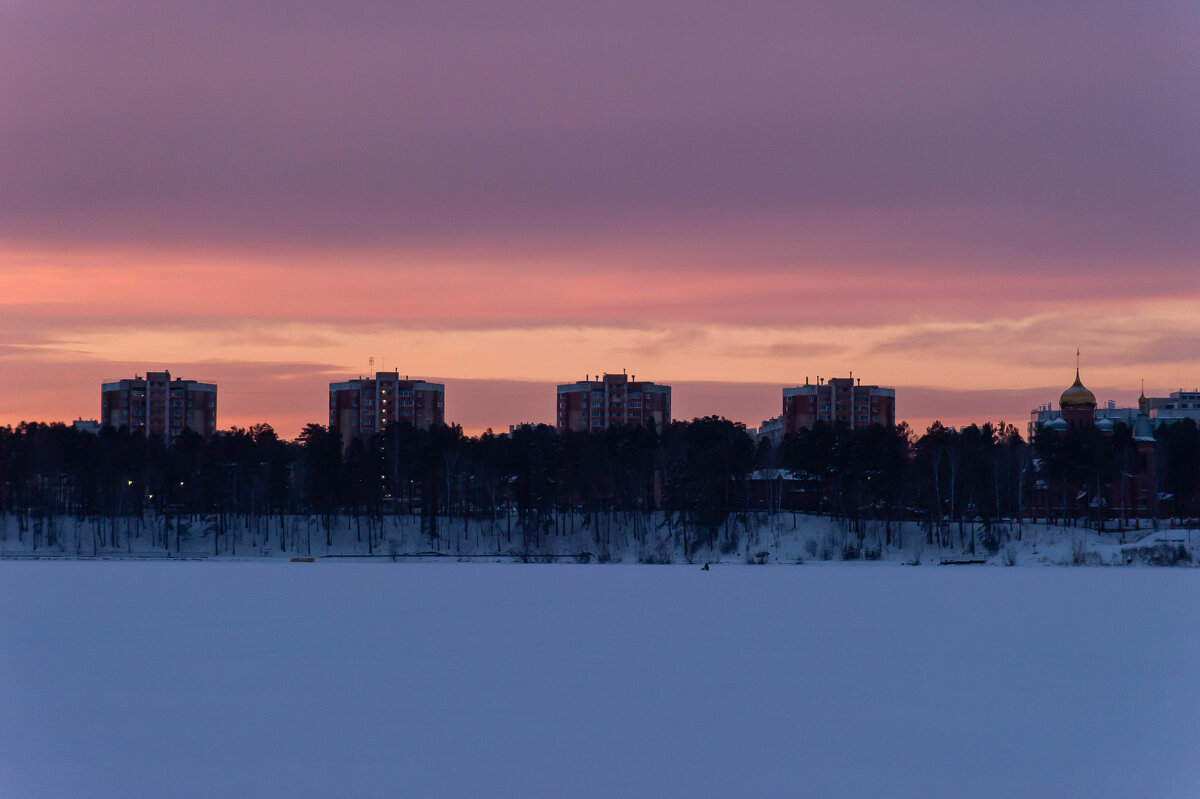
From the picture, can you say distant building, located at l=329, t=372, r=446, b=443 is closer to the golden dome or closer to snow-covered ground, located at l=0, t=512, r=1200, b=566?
snow-covered ground, located at l=0, t=512, r=1200, b=566

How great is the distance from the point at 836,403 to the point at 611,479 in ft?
254

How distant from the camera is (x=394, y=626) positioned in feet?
134

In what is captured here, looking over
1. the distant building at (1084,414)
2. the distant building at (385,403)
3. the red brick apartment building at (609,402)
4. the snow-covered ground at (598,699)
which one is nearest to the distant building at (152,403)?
the distant building at (385,403)

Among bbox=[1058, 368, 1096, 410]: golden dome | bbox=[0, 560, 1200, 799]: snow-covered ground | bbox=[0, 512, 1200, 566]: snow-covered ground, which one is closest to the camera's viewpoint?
bbox=[0, 560, 1200, 799]: snow-covered ground

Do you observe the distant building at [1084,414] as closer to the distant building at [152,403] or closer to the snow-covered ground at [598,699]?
the snow-covered ground at [598,699]

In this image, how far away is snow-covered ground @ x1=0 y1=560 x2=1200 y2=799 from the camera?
19422 millimetres

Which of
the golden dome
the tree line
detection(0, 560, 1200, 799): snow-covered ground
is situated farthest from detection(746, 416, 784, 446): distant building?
detection(0, 560, 1200, 799): snow-covered ground

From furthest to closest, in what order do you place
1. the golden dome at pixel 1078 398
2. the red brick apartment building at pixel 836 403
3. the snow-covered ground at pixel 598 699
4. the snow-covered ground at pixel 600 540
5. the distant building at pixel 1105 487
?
the red brick apartment building at pixel 836 403 → the golden dome at pixel 1078 398 → the distant building at pixel 1105 487 → the snow-covered ground at pixel 600 540 → the snow-covered ground at pixel 598 699

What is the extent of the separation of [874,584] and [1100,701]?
39.3 metres

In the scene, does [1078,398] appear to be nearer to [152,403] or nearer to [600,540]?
[600,540]

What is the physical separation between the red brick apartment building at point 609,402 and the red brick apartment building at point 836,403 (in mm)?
16704

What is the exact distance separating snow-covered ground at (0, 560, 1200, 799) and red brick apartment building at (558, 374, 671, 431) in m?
124

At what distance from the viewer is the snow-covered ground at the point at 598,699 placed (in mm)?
19422

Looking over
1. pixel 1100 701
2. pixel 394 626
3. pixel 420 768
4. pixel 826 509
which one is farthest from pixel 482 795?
pixel 826 509
